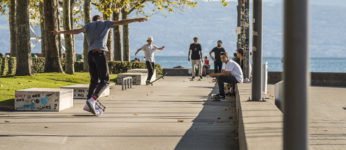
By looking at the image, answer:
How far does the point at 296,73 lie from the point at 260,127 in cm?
307

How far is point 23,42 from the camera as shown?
18531 millimetres

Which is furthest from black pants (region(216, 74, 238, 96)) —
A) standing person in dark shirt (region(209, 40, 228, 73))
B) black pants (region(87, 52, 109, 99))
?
standing person in dark shirt (region(209, 40, 228, 73))

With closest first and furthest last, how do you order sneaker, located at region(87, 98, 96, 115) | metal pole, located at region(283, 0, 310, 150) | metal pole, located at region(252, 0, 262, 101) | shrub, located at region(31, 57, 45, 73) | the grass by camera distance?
metal pole, located at region(283, 0, 310, 150)
sneaker, located at region(87, 98, 96, 115)
metal pole, located at region(252, 0, 262, 101)
the grass
shrub, located at region(31, 57, 45, 73)

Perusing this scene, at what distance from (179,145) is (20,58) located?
496 inches

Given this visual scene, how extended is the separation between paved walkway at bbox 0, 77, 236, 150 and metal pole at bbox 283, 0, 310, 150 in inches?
145

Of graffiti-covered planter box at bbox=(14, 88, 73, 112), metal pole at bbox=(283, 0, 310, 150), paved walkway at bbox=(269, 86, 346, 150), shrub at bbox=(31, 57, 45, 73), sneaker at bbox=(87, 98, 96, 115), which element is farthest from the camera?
shrub at bbox=(31, 57, 45, 73)

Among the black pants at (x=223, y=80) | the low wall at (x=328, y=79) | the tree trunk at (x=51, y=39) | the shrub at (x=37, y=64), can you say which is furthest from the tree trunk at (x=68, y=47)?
the low wall at (x=328, y=79)

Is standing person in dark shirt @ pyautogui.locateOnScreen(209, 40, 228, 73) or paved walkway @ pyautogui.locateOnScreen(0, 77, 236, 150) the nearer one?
paved walkway @ pyautogui.locateOnScreen(0, 77, 236, 150)

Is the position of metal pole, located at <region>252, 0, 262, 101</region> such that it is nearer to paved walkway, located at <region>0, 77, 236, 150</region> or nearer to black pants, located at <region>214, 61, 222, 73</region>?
paved walkway, located at <region>0, 77, 236, 150</region>

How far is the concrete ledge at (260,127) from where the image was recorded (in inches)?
200

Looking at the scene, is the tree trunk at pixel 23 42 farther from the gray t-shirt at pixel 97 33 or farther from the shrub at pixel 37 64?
the shrub at pixel 37 64

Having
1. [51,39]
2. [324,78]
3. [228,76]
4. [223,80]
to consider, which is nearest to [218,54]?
[51,39]

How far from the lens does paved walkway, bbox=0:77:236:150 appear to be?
7035mm

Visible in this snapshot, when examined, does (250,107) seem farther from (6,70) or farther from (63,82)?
(6,70)
